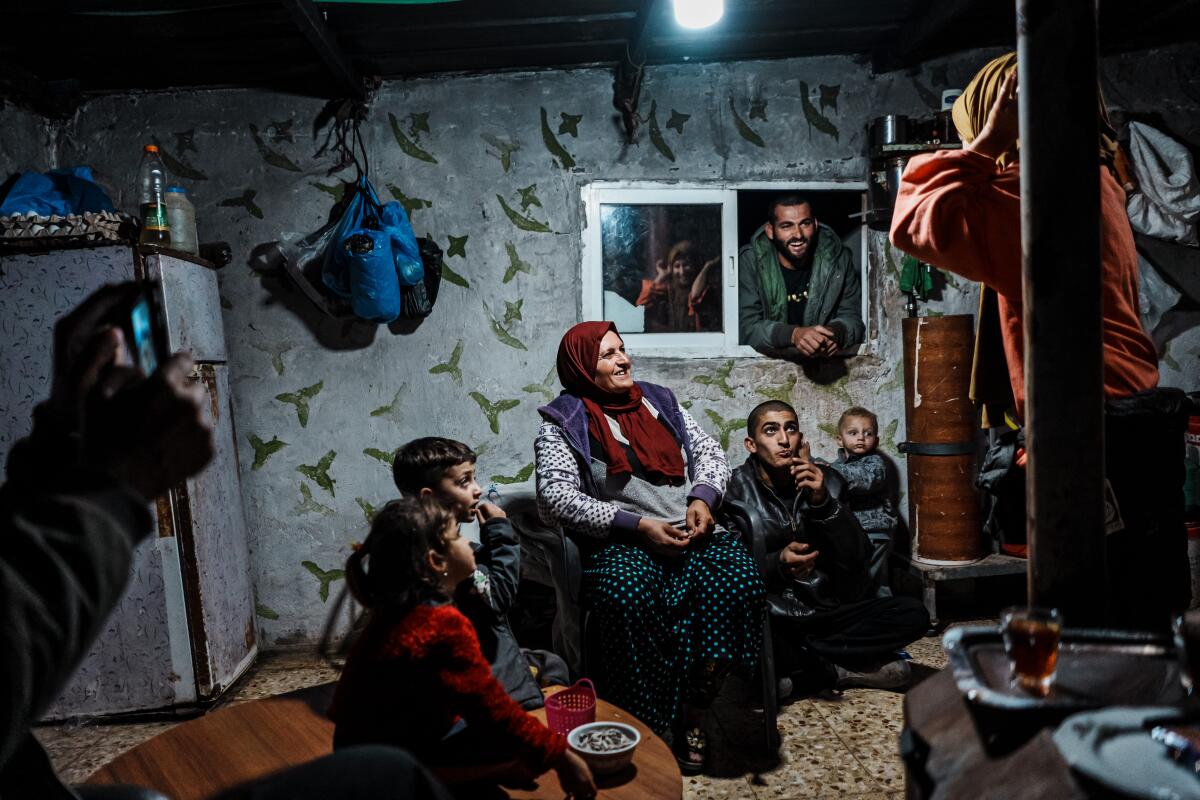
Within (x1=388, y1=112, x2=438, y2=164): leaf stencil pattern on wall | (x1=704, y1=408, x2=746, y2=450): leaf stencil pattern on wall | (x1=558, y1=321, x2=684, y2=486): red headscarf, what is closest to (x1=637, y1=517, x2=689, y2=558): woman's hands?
(x1=558, y1=321, x2=684, y2=486): red headscarf

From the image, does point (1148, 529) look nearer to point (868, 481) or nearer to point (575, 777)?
point (575, 777)

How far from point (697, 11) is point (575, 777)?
2.65 meters

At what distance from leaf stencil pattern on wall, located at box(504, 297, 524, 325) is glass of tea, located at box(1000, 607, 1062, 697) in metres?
3.04

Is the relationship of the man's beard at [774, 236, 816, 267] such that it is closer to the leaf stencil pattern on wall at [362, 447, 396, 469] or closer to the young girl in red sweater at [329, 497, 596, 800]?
the leaf stencil pattern on wall at [362, 447, 396, 469]

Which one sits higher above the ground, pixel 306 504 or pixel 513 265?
pixel 513 265

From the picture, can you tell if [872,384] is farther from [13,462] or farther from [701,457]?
[13,462]

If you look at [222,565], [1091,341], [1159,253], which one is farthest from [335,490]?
[1159,253]

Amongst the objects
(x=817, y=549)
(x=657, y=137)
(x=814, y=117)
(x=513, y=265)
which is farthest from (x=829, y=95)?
(x=817, y=549)

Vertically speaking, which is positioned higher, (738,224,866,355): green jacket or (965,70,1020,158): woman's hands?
(965,70,1020,158): woman's hands

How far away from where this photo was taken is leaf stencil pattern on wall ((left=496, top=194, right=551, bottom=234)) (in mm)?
3740

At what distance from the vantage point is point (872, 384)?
3865 mm

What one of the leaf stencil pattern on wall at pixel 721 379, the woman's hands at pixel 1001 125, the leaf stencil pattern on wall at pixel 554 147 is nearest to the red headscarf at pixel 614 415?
the leaf stencil pattern on wall at pixel 721 379

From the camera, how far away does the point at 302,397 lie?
3.75 metres

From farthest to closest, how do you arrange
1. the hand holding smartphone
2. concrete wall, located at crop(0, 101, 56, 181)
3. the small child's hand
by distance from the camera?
concrete wall, located at crop(0, 101, 56, 181)
the small child's hand
the hand holding smartphone
